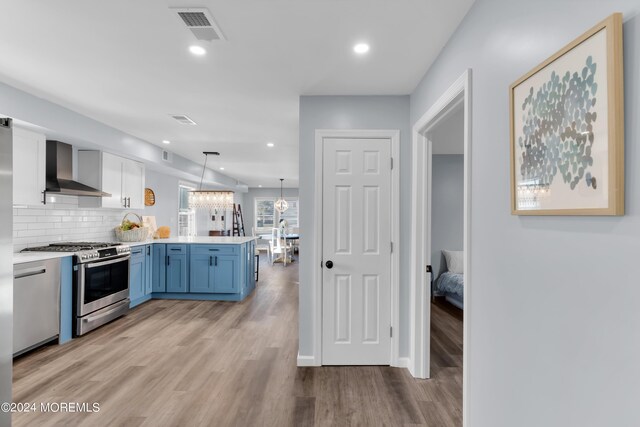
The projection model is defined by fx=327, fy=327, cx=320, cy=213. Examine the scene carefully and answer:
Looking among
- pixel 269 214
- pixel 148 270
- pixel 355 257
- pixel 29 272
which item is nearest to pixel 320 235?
pixel 355 257

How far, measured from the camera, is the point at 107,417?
224 centimetres

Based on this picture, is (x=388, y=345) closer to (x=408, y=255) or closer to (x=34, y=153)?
(x=408, y=255)

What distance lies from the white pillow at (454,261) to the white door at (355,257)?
9.29ft

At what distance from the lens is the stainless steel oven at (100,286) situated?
3678 millimetres

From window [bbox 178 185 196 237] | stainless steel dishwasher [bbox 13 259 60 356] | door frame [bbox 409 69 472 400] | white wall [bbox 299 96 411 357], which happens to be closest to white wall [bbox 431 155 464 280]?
white wall [bbox 299 96 411 357]

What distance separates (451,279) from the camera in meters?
5.15

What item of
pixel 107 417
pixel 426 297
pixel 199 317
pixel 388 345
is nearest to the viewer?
pixel 107 417

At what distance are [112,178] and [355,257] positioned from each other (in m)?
3.81

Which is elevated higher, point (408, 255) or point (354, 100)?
point (354, 100)

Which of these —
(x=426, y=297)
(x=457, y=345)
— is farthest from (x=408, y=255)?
(x=457, y=345)

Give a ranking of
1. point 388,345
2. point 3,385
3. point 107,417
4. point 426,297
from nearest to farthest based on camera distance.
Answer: point 3,385
point 107,417
point 426,297
point 388,345

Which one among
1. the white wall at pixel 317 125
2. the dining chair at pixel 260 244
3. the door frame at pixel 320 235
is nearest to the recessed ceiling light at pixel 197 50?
the white wall at pixel 317 125

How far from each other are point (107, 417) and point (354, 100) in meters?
3.13

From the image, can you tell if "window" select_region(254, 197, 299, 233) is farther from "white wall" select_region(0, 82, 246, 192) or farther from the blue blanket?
the blue blanket
